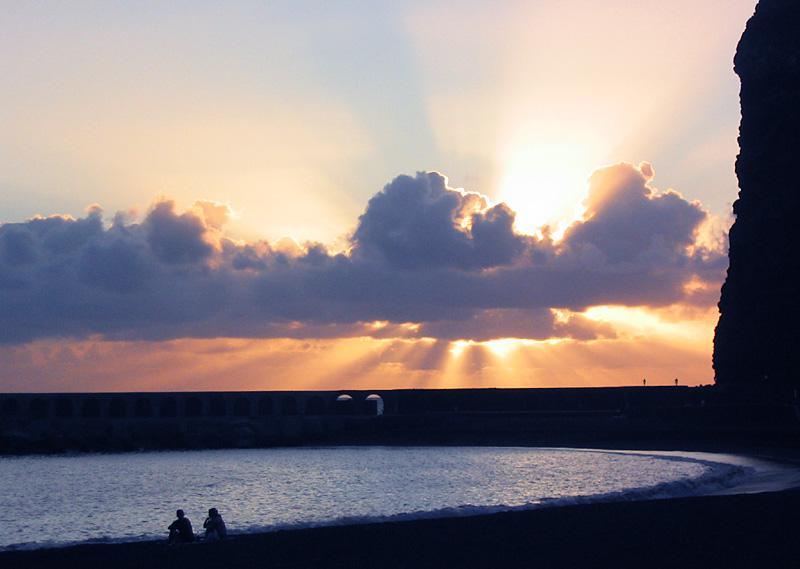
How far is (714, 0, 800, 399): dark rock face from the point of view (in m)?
86.6

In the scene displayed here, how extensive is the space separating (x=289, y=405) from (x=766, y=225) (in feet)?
242

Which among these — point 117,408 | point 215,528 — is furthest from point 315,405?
point 215,528

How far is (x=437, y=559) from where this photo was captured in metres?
20.5

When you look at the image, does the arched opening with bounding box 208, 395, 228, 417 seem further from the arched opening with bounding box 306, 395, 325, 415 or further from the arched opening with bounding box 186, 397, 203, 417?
the arched opening with bounding box 306, 395, 325, 415

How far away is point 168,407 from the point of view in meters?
124

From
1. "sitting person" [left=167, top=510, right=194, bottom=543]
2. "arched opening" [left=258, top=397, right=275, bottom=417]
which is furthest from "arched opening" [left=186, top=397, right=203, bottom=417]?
"sitting person" [left=167, top=510, right=194, bottom=543]

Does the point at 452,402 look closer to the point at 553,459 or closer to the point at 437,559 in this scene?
the point at 553,459

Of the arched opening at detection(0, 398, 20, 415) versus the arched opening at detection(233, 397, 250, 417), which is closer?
→ the arched opening at detection(0, 398, 20, 415)

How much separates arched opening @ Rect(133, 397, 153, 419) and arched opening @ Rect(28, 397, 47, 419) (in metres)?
12.8

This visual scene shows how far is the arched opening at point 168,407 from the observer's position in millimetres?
123938

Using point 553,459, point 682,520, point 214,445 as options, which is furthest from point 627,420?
point 682,520

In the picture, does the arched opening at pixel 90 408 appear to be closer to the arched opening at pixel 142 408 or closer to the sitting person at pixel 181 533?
the arched opening at pixel 142 408

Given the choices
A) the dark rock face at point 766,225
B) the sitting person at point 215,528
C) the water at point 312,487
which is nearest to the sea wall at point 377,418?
the dark rock face at point 766,225

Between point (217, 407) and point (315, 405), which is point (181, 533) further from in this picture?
point (217, 407)
